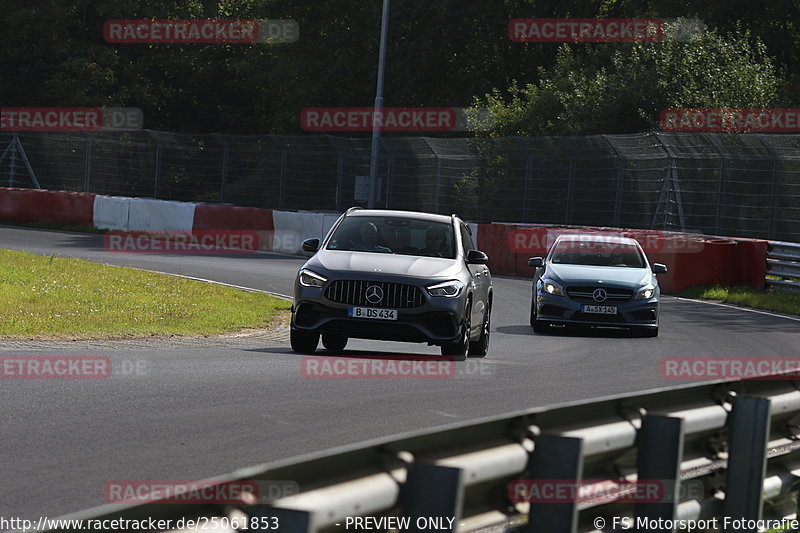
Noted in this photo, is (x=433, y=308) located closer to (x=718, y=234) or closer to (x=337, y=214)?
(x=718, y=234)

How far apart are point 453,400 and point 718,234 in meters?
20.6

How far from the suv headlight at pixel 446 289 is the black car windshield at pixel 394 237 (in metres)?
0.92

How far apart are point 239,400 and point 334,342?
4.88 m

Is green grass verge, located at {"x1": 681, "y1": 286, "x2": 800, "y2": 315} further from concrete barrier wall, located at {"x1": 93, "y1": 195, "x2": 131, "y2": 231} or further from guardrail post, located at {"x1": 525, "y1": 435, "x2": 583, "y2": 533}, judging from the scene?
guardrail post, located at {"x1": 525, "y1": 435, "x2": 583, "y2": 533}

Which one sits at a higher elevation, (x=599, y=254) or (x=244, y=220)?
(x=599, y=254)

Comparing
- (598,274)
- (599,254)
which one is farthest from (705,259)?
(598,274)

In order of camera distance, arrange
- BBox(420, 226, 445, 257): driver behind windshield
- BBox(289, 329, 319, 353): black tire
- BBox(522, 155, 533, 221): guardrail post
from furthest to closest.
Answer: BBox(522, 155, 533, 221): guardrail post → BBox(420, 226, 445, 257): driver behind windshield → BBox(289, 329, 319, 353): black tire

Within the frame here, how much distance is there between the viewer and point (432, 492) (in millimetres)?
3898

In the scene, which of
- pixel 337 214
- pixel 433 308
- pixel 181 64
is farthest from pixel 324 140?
pixel 433 308

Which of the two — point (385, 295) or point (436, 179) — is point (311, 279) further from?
point (436, 179)

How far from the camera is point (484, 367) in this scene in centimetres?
1381

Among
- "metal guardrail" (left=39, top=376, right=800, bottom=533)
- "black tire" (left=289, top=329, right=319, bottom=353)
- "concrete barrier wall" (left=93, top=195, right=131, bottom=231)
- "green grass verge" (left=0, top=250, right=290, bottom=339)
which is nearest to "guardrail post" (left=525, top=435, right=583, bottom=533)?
"metal guardrail" (left=39, top=376, right=800, bottom=533)

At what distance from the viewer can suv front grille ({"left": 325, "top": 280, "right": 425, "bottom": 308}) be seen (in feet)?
45.0

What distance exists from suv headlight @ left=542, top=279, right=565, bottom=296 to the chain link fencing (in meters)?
11.9
